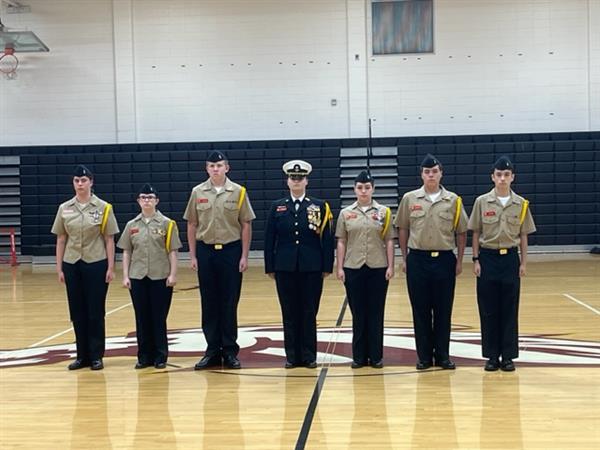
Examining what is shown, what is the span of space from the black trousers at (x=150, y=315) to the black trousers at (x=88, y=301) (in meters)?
0.29

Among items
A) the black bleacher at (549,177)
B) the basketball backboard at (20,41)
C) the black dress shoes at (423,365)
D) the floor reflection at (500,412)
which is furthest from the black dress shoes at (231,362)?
the basketball backboard at (20,41)

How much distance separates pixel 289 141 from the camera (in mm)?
15930

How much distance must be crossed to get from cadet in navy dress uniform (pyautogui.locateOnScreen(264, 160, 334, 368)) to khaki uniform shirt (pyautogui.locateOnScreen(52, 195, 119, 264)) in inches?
55.2

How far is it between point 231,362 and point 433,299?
1709 millimetres

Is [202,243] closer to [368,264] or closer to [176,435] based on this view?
[368,264]

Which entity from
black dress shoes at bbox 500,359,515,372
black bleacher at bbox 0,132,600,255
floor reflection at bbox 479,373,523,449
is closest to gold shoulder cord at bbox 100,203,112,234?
floor reflection at bbox 479,373,523,449

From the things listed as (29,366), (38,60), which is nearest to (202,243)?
(29,366)

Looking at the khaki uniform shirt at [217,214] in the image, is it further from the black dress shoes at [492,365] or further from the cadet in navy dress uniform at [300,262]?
the black dress shoes at [492,365]

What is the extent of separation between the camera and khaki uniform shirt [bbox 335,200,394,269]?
5723 millimetres

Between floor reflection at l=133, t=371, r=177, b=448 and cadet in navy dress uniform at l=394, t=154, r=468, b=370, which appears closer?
floor reflection at l=133, t=371, r=177, b=448

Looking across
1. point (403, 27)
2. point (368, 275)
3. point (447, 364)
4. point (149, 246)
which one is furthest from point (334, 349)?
point (403, 27)

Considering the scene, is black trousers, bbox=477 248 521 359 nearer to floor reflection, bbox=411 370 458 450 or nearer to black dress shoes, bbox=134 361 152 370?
floor reflection, bbox=411 370 458 450

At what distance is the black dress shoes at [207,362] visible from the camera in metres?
5.79

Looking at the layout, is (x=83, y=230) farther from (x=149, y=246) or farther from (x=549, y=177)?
(x=549, y=177)
